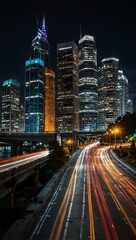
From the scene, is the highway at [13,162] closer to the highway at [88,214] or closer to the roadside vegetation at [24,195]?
the roadside vegetation at [24,195]

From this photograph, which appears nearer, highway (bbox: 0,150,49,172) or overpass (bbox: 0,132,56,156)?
highway (bbox: 0,150,49,172)

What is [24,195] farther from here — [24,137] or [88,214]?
[24,137]

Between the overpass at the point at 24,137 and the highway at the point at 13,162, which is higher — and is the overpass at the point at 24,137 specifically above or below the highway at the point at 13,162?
above

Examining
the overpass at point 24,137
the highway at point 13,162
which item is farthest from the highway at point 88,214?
the overpass at point 24,137

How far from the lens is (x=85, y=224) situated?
21969 millimetres

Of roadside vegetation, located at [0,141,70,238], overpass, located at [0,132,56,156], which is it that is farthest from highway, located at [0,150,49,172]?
overpass, located at [0,132,56,156]

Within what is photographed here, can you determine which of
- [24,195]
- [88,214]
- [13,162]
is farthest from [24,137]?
[88,214]

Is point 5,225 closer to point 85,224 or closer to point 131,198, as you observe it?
point 85,224

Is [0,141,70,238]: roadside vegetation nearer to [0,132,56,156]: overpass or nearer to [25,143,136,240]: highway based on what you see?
[25,143,136,240]: highway

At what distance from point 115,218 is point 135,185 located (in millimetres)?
17226

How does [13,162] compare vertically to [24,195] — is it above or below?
above

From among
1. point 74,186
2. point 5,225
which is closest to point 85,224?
point 5,225

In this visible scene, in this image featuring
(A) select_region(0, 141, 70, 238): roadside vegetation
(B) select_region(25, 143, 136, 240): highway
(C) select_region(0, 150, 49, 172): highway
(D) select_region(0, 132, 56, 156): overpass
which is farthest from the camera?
(D) select_region(0, 132, 56, 156): overpass

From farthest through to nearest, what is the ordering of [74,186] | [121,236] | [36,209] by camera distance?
[74,186]
[36,209]
[121,236]
